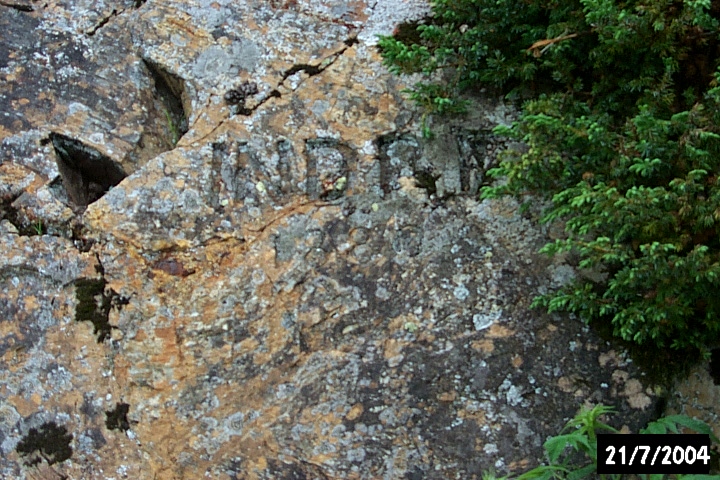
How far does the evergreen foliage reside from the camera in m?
2.25

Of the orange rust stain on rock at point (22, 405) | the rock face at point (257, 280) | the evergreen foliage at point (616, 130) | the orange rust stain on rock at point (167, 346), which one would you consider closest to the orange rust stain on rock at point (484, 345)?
the rock face at point (257, 280)

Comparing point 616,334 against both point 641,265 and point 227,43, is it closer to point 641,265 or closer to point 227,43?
point 641,265

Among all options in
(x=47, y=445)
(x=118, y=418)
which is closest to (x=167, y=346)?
(x=118, y=418)

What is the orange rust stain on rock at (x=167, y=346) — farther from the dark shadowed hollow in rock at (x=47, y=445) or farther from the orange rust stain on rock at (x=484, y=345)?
the orange rust stain on rock at (x=484, y=345)

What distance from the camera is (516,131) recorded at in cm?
257

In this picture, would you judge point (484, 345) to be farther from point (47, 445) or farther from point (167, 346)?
point (47, 445)

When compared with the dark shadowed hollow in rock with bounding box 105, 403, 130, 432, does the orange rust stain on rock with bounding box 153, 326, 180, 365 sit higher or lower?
higher

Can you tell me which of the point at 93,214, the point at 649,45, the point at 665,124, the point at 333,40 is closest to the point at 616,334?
the point at 665,124

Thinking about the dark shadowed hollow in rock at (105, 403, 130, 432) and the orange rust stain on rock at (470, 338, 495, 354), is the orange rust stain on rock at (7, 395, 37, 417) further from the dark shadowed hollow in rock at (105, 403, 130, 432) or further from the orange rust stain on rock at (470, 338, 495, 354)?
the orange rust stain on rock at (470, 338, 495, 354)

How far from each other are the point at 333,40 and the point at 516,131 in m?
1.06

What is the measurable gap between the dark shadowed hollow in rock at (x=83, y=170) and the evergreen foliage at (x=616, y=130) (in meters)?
1.28

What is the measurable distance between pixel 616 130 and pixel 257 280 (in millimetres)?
1456

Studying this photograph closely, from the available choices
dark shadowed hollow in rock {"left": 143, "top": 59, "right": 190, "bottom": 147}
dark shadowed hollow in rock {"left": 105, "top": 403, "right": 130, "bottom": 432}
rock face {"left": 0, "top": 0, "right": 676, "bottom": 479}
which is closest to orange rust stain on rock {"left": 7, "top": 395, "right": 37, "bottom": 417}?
rock face {"left": 0, "top": 0, "right": 676, "bottom": 479}

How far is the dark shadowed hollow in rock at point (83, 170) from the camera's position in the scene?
2.90 m
